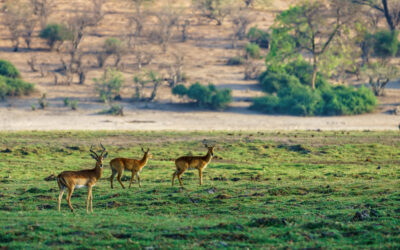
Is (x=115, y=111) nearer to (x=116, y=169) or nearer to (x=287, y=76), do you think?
(x=287, y=76)

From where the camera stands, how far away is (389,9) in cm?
5306

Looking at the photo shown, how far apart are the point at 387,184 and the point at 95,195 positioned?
6.75m

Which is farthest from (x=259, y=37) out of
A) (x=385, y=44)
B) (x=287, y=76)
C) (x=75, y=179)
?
(x=75, y=179)

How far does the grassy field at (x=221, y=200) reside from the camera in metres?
9.59

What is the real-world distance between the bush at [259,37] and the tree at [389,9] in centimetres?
818

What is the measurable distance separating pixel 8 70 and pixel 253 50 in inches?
706

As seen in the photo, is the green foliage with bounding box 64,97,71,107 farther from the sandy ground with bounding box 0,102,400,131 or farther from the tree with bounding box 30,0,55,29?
the tree with bounding box 30,0,55,29

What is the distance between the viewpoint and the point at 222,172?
727 inches

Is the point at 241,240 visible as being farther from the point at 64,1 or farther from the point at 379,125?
the point at 64,1

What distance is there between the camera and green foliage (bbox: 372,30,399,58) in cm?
4516

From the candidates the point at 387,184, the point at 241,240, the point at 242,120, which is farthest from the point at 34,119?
the point at 241,240

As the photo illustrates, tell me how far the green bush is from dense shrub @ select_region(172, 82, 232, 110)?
33.4 feet

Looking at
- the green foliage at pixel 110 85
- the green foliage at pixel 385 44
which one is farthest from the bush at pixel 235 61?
the green foliage at pixel 110 85

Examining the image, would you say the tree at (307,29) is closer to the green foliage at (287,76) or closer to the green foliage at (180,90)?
the green foliage at (287,76)
